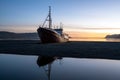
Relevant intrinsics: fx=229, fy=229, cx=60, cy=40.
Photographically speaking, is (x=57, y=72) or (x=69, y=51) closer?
(x=57, y=72)

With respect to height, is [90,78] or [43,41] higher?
[90,78]

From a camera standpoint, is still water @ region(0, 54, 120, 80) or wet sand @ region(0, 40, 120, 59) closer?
still water @ region(0, 54, 120, 80)

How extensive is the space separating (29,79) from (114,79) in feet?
13.3

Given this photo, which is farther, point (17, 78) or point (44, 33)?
point (44, 33)

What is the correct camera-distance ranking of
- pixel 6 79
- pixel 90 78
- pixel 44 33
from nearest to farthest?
pixel 6 79 < pixel 90 78 < pixel 44 33

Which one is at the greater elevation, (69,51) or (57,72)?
(57,72)

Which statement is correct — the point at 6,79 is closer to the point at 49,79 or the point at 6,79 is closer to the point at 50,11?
the point at 49,79

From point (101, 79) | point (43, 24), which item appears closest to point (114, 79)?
point (101, 79)

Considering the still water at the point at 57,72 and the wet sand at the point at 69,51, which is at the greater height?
the still water at the point at 57,72

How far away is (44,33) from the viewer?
5266 cm

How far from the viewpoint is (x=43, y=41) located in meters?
53.3

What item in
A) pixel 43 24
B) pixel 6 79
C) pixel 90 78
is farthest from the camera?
pixel 43 24

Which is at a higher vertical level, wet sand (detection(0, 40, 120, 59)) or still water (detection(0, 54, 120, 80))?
still water (detection(0, 54, 120, 80))

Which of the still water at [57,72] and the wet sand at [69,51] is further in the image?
the wet sand at [69,51]
